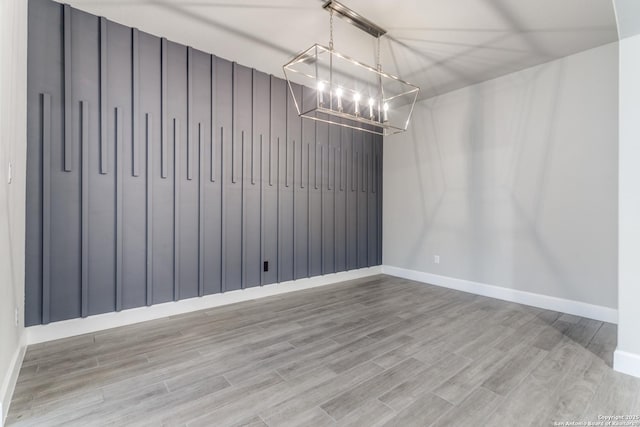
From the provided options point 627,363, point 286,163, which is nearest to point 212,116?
point 286,163

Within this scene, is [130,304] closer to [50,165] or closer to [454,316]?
[50,165]

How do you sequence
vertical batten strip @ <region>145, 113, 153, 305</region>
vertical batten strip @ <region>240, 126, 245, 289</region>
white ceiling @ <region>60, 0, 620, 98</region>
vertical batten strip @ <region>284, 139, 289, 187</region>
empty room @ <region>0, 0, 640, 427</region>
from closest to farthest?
empty room @ <region>0, 0, 640, 427</region> → white ceiling @ <region>60, 0, 620, 98</region> → vertical batten strip @ <region>145, 113, 153, 305</region> → vertical batten strip @ <region>240, 126, 245, 289</region> → vertical batten strip @ <region>284, 139, 289, 187</region>

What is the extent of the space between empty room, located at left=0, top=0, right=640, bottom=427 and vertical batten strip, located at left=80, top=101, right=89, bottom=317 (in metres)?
0.01

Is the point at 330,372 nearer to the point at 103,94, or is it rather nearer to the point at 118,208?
the point at 118,208

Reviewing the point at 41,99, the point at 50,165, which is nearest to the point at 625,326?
the point at 50,165

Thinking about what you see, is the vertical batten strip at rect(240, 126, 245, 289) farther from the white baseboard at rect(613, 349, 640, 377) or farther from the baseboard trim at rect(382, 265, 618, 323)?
the white baseboard at rect(613, 349, 640, 377)

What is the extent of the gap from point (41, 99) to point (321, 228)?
3358 mm

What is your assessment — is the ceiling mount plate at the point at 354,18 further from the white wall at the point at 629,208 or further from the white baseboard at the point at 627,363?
the white baseboard at the point at 627,363

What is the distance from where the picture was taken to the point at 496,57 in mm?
3480

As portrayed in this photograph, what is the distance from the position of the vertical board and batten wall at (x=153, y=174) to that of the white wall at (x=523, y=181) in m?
1.70

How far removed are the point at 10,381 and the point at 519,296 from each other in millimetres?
4793

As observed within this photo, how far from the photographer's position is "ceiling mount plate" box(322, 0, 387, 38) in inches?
103

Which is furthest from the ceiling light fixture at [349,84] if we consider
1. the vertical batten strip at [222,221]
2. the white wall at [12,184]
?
the white wall at [12,184]

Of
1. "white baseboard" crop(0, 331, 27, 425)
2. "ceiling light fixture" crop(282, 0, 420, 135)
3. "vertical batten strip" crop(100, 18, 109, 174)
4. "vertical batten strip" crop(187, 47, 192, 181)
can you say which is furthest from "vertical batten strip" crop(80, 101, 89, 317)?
"ceiling light fixture" crop(282, 0, 420, 135)
